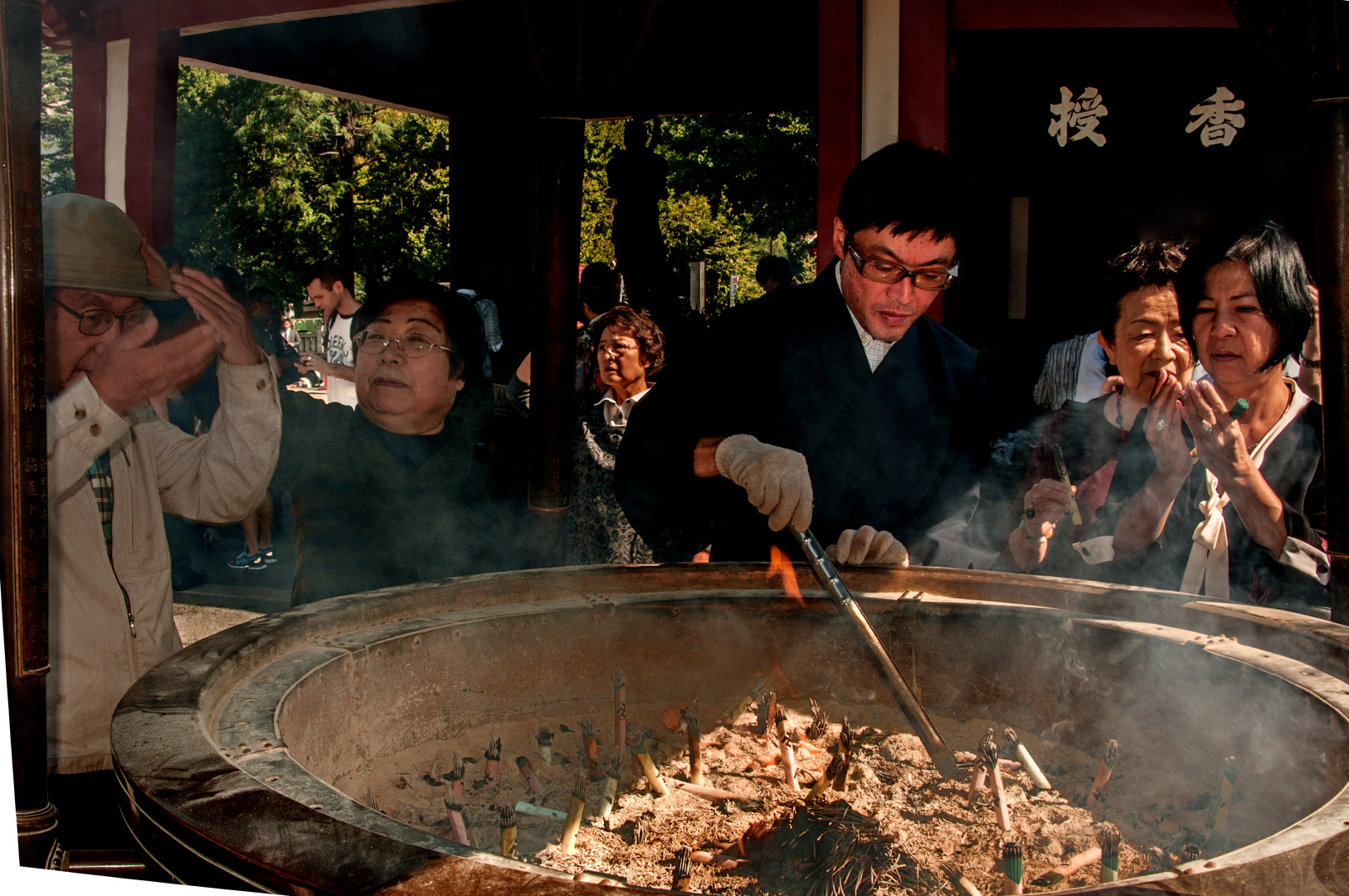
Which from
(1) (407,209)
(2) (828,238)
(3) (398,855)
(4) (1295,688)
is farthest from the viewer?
(1) (407,209)

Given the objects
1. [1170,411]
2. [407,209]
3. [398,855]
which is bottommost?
[398,855]

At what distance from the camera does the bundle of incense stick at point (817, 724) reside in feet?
7.37

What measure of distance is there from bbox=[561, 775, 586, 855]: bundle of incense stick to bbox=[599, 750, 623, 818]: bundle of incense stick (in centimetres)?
8

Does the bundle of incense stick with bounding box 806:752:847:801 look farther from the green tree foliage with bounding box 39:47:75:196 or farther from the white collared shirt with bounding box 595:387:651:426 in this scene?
the green tree foliage with bounding box 39:47:75:196

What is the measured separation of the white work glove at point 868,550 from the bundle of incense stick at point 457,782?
40.4 inches

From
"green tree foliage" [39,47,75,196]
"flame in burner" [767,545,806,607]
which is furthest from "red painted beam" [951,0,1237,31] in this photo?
"green tree foliage" [39,47,75,196]

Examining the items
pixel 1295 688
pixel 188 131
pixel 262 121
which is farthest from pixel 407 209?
pixel 1295 688

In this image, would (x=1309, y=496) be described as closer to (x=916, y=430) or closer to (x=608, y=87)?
(x=916, y=430)

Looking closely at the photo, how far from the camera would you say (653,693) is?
2.32 metres

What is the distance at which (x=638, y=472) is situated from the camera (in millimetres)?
2609

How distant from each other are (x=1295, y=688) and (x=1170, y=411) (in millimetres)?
1097

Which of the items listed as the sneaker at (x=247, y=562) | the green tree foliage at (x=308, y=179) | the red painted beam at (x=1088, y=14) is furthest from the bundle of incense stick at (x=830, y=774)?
the green tree foliage at (x=308, y=179)

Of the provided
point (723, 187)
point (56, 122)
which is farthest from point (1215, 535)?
point (56, 122)

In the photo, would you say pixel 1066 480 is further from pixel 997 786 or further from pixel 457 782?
pixel 457 782
